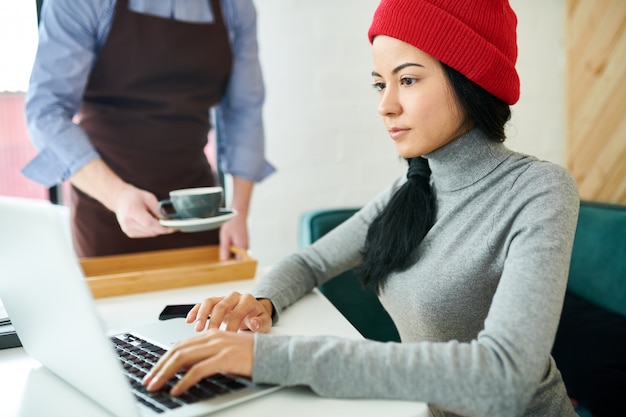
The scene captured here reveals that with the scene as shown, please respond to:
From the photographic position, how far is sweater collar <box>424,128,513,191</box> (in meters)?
0.96

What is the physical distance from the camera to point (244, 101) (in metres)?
1.65

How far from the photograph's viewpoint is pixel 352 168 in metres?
2.07

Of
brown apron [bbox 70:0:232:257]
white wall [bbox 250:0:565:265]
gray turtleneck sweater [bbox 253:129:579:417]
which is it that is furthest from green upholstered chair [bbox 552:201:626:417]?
brown apron [bbox 70:0:232:257]

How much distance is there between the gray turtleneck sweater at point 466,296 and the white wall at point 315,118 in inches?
33.2

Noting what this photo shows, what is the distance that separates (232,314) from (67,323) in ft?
1.02

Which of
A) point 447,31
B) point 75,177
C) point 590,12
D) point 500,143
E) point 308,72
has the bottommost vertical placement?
point 75,177

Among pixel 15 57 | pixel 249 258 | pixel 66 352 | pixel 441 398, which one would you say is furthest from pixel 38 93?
pixel 441 398

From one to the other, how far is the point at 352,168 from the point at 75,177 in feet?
3.26

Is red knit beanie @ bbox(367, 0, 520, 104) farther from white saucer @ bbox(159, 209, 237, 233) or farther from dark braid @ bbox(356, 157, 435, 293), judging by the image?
white saucer @ bbox(159, 209, 237, 233)

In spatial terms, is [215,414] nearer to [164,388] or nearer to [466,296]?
[164,388]

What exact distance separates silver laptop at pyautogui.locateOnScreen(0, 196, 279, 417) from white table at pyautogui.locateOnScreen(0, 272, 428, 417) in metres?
0.02

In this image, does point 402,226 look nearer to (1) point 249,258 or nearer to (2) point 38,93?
(1) point 249,258

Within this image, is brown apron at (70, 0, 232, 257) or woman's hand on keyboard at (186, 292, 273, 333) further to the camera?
brown apron at (70, 0, 232, 257)

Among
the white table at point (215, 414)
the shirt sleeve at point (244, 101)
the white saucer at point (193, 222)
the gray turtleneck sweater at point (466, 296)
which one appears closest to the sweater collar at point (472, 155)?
the gray turtleneck sweater at point (466, 296)
